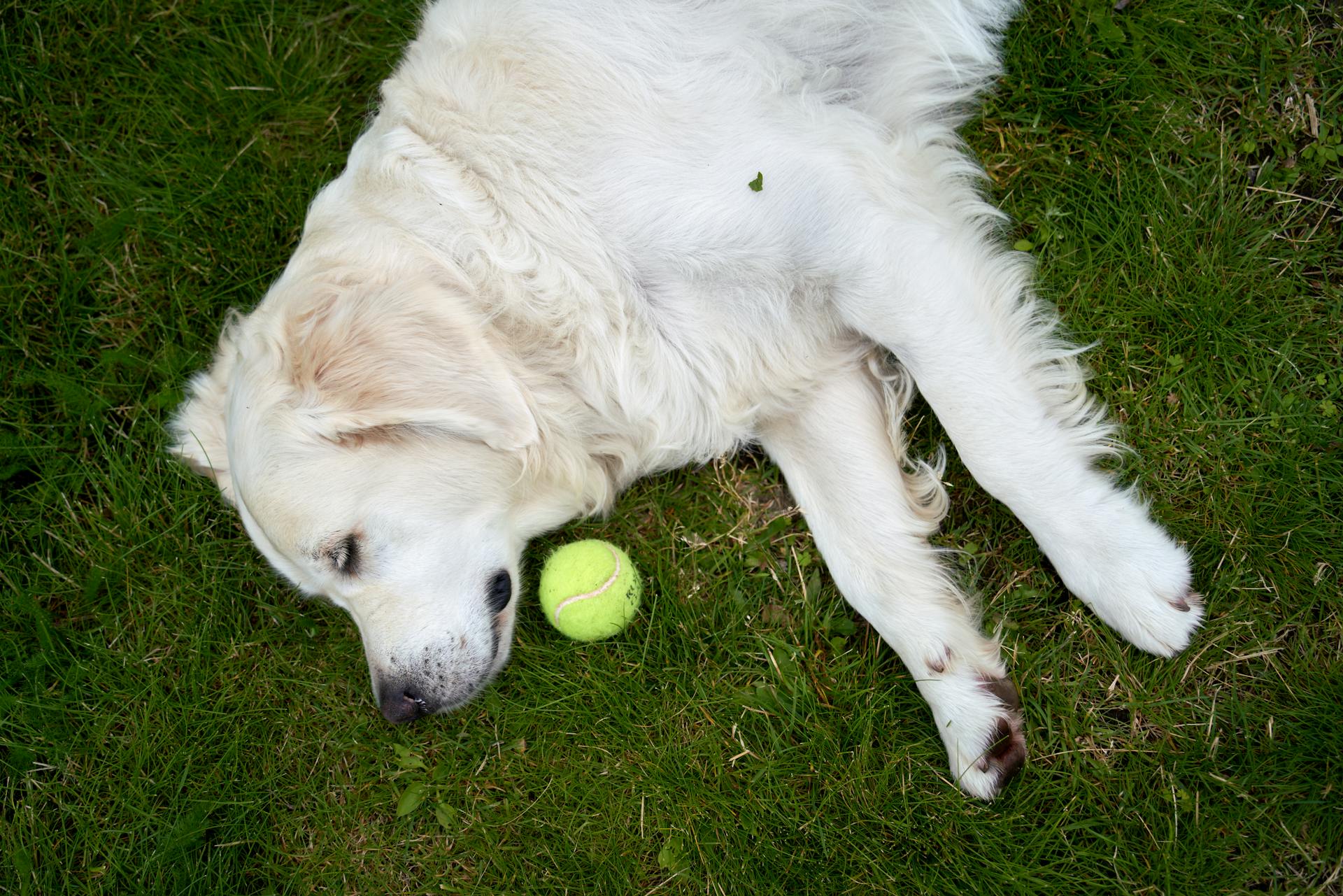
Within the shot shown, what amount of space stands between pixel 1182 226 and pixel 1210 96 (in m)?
0.53

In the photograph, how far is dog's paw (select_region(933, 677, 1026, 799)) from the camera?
283 centimetres

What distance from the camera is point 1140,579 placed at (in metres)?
2.71

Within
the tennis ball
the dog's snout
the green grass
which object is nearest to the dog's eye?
the dog's snout

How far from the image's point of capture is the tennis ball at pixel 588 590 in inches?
123

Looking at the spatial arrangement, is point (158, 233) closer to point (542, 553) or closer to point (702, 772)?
point (542, 553)

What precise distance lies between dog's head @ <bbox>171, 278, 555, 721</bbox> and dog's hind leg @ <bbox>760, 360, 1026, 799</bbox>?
3.33ft

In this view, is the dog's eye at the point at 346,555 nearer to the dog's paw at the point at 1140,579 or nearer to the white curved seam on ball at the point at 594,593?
the white curved seam on ball at the point at 594,593

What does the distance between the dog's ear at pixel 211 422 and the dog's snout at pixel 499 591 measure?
3.49ft

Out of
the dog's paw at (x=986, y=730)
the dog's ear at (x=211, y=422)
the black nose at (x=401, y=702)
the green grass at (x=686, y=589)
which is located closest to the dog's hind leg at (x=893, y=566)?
the dog's paw at (x=986, y=730)

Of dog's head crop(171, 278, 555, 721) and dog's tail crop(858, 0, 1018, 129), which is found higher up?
dog's tail crop(858, 0, 1018, 129)

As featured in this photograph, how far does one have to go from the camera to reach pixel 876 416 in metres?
3.15

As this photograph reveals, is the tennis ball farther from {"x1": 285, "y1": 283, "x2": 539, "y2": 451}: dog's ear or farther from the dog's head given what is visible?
{"x1": 285, "y1": 283, "x2": 539, "y2": 451}: dog's ear

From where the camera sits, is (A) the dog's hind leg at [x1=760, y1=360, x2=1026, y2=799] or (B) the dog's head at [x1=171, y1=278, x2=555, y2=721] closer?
(B) the dog's head at [x1=171, y1=278, x2=555, y2=721]

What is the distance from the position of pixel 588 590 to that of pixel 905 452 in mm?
1218
